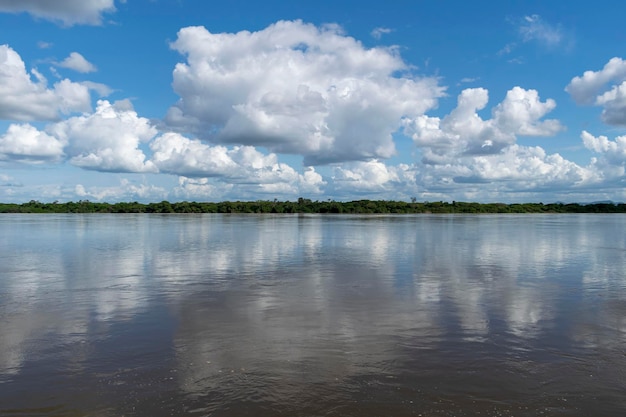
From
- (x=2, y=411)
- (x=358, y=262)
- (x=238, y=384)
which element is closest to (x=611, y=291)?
(x=358, y=262)

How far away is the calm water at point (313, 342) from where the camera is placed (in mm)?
9062

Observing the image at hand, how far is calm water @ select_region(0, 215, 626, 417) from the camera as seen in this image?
29.7ft

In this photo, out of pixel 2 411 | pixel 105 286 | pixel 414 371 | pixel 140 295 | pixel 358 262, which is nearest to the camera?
pixel 2 411

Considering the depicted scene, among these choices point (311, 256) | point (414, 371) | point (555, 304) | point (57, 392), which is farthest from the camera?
point (311, 256)

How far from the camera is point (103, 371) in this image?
1052cm

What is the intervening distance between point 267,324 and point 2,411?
23.9ft

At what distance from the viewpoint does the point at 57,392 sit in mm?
9422

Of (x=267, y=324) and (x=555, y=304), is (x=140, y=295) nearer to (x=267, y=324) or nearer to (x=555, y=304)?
(x=267, y=324)

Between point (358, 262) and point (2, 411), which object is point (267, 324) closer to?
point (2, 411)

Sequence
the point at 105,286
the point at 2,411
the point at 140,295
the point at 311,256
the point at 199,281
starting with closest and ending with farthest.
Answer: the point at 2,411, the point at 140,295, the point at 105,286, the point at 199,281, the point at 311,256

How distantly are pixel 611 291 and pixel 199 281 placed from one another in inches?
716

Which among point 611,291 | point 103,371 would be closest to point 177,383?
point 103,371

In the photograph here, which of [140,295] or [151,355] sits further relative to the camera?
[140,295]

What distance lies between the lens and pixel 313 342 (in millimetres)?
12594
